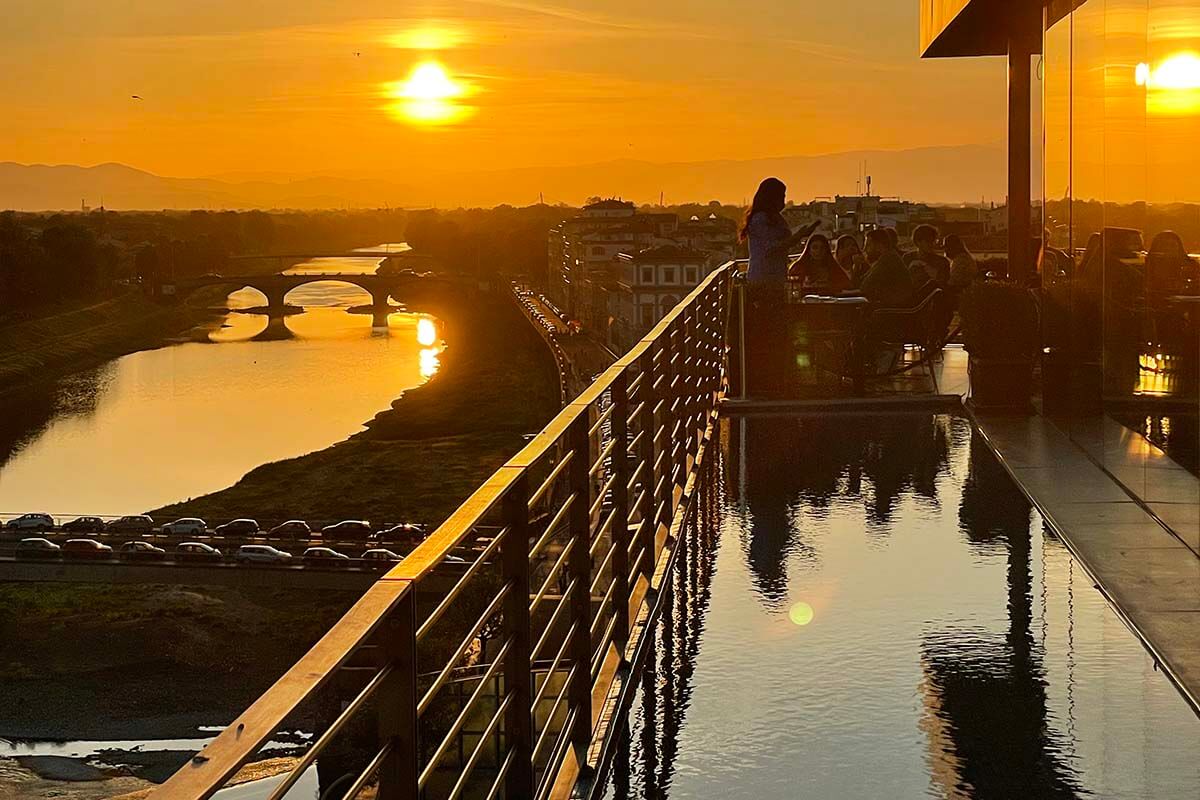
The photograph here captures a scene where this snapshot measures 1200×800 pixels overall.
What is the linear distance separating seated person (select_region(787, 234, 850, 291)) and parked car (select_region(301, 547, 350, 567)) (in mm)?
28389

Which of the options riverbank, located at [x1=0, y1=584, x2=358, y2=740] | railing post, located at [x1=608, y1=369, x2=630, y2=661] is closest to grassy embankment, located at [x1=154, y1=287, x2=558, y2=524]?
riverbank, located at [x1=0, y1=584, x2=358, y2=740]

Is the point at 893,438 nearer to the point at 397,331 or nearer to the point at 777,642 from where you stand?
the point at 777,642

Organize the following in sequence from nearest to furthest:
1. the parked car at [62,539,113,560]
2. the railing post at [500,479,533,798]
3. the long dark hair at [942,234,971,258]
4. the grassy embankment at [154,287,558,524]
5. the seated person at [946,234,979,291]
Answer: the railing post at [500,479,533,798] < the seated person at [946,234,979,291] < the long dark hair at [942,234,971,258] < the parked car at [62,539,113,560] < the grassy embankment at [154,287,558,524]

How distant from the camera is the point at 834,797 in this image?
9.92 feet

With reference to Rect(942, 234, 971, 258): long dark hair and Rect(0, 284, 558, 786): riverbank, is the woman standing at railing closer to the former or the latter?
Rect(942, 234, 971, 258): long dark hair

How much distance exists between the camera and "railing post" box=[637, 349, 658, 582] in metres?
4.25

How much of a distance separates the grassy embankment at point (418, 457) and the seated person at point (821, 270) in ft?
133

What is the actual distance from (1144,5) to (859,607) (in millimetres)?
2515

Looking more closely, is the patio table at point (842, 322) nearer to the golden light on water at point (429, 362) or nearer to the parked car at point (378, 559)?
the parked car at point (378, 559)

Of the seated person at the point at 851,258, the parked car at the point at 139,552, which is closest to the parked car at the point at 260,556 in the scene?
the parked car at the point at 139,552

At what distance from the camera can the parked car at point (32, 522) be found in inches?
1750

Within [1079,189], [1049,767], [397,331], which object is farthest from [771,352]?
[397,331]

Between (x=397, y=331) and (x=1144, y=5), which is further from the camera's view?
(x=397, y=331)

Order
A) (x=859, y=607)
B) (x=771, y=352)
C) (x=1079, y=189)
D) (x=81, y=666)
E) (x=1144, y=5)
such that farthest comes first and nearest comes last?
(x=81, y=666), (x=771, y=352), (x=1079, y=189), (x=1144, y=5), (x=859, y=607)
